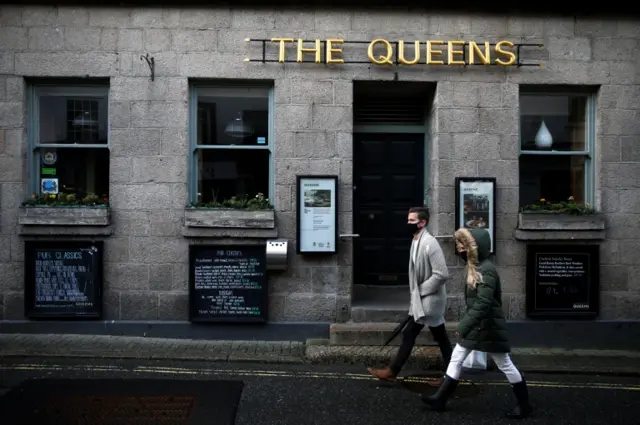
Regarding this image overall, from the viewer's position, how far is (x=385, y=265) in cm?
1052

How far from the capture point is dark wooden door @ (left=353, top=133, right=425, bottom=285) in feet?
34.3

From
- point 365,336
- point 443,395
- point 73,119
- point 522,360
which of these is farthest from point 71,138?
point 522,360

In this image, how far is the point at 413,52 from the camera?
9.54 m

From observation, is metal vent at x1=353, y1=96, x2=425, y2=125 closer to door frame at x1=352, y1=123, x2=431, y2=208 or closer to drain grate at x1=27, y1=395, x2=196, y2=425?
door frame at x1=352, y1=123, x2=431, y2=208

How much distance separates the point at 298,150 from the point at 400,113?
6.51 ft

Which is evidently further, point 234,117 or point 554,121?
point 554,121

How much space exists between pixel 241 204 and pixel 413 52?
3344 mm

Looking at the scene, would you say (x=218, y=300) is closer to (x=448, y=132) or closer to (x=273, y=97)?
(x=273, y=97)

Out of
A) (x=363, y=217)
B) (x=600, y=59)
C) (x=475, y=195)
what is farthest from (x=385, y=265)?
(x=600, y=59)

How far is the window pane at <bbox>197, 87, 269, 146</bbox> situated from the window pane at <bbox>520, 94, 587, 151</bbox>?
12.9ft

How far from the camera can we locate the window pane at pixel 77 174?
9.59 metres

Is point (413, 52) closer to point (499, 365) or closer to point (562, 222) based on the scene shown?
point (562, 222)

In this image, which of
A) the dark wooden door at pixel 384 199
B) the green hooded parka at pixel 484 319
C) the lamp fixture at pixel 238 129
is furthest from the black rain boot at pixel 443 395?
the lamp fixture at pixel 238 129

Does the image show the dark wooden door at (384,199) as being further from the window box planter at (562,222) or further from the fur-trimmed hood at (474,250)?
the fur-trimmed hood at (474,250)
